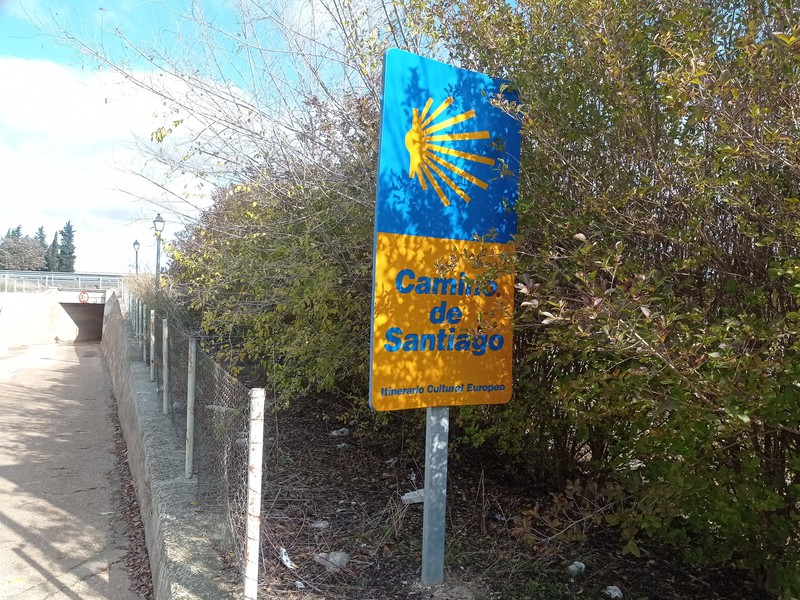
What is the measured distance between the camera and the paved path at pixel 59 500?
16.6 ft

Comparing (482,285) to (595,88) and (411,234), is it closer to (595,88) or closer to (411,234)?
(411,234)

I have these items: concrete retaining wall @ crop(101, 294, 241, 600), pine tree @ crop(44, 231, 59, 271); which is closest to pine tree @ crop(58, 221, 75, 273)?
pine tree @ crop(44, 231, 59, 271)

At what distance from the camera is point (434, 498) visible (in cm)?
356

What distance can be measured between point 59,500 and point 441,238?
5.97 meters

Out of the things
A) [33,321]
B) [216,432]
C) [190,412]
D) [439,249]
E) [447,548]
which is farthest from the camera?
[33,321]

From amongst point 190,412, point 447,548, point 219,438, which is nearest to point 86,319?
point 190,412

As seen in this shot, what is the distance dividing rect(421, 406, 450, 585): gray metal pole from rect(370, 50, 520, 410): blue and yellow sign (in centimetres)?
16

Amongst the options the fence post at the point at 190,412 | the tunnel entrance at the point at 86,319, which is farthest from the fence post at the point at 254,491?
the tunnel entrance at the point at 86,319

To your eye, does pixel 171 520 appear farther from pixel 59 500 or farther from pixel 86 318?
pixel 86 318

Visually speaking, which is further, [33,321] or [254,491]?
[33,321]

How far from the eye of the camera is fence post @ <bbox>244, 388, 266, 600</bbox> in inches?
119

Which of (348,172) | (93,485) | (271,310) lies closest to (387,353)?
(348,172)

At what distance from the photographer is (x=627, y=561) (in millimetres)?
4012

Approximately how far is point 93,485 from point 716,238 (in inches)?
292
